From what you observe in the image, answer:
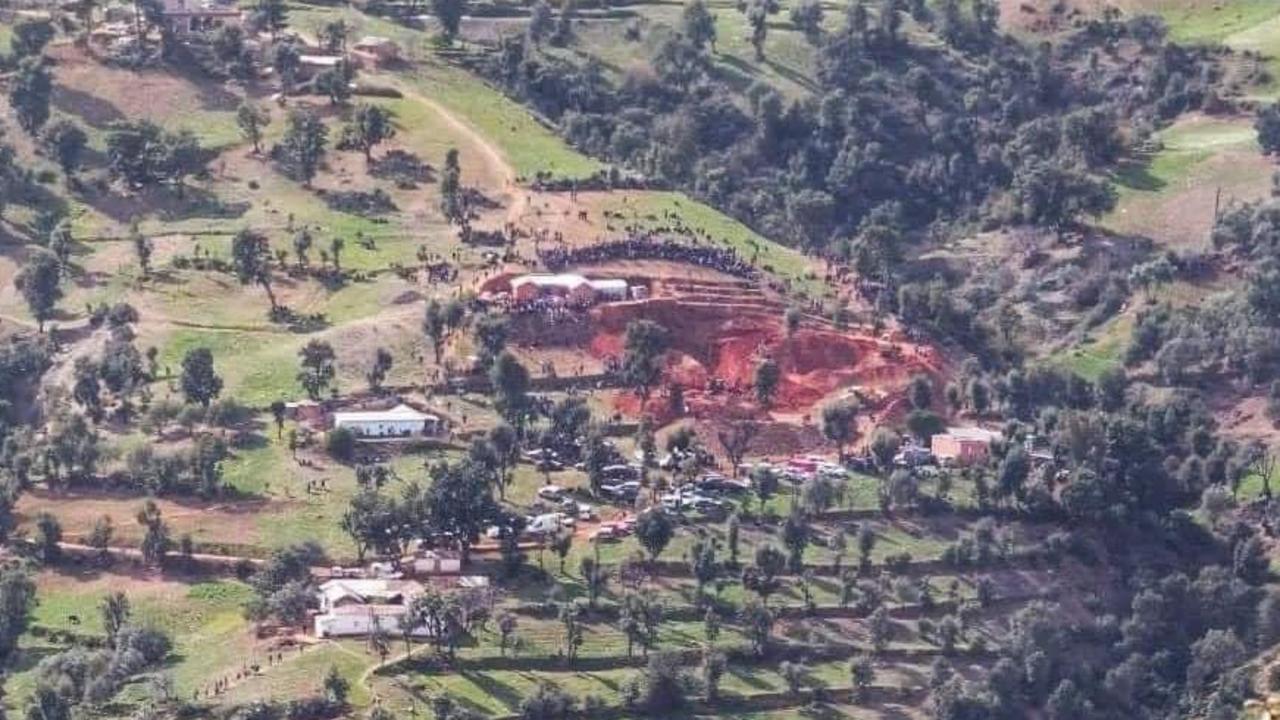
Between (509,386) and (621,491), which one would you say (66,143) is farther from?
(621,491)

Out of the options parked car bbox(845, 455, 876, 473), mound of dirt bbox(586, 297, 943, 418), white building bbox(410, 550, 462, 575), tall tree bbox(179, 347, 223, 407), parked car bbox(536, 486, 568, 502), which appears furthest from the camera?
mound of dirt bbox(586, 297, 943, 418)

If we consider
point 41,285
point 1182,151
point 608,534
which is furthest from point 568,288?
point 1182,151

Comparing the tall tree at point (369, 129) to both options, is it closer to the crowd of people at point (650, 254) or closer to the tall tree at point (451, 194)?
the tall tree at point (451, 194)

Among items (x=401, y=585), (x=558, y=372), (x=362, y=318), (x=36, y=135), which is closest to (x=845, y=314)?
(x=558, y=372)

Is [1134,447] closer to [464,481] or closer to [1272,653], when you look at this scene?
[1272,653]

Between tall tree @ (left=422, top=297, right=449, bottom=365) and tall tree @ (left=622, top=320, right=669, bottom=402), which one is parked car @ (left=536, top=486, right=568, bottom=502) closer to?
tall tree @ (left=622, top=320, right=669, bottom=402)

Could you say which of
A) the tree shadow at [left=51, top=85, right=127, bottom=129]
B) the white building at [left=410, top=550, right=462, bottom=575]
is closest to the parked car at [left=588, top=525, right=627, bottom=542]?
the white building at [left=410, top=550, right=462, bottom=575]
